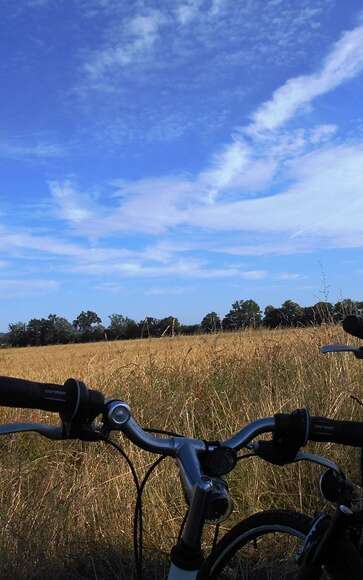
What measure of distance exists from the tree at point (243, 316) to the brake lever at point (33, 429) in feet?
22.9

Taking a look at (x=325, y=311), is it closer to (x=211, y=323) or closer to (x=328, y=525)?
(x=211, y=323)

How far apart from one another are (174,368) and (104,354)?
8.86ft

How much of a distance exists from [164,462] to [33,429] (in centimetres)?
284

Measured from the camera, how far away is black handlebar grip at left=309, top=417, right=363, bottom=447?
1.36 metres

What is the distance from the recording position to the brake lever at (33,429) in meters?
1.37

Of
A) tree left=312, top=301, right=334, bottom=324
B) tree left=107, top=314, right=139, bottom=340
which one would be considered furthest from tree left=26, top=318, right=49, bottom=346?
tree left=312, top=301, right=334, bottom=324

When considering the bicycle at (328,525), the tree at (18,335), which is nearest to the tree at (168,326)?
the bicycle at (328,525)

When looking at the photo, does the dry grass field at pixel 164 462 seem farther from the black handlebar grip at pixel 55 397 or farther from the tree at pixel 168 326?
the black handlebar grip at pixel 55 397

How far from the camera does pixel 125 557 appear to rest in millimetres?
3348

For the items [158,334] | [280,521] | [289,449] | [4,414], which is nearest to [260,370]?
[158,334]

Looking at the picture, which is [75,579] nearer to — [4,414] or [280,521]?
[280,521]

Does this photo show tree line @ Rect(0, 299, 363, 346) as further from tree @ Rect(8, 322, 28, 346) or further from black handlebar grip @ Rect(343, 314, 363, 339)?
tree @ Rect(8, 322, 28, 346)

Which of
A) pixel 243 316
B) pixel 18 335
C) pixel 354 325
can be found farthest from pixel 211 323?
pixel 18 335

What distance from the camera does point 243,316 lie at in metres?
8.72
